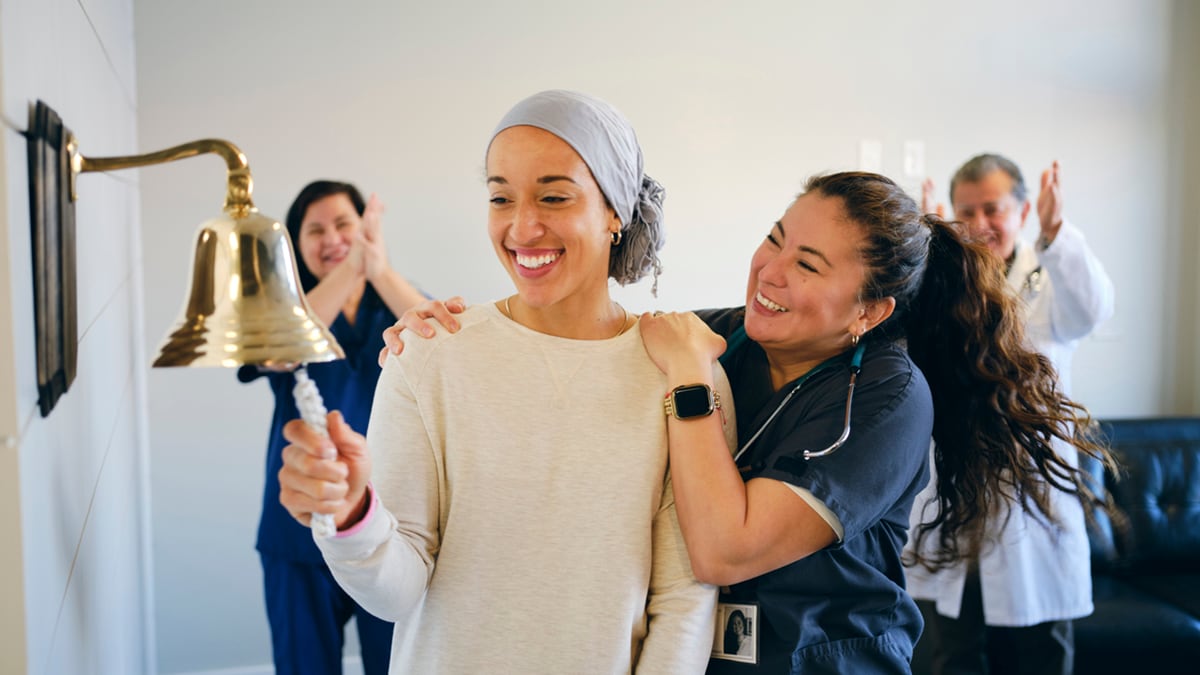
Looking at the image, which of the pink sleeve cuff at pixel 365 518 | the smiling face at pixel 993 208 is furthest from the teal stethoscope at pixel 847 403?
the smiling face at pixel 993 208

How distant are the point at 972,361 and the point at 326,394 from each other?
1513 mm

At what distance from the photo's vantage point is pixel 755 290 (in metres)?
1.51

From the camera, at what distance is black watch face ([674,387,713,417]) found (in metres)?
1.28

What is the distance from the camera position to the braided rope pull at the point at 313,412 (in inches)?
30.1

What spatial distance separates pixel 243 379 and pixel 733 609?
5.01 feet

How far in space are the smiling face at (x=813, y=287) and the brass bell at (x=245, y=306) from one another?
82 cm

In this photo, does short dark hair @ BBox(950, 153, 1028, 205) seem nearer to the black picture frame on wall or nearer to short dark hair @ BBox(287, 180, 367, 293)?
short dark hair @ BBox(287, 180, 367, 293)

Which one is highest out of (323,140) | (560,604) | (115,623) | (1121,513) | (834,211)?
(323,140)

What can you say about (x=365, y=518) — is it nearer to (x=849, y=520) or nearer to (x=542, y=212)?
(x=542, y=212)

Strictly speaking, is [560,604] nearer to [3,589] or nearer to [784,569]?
[784,569]

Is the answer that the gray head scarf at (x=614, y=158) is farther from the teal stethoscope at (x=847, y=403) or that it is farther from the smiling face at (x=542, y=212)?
the teal stethoscope at (x=847, y=403)

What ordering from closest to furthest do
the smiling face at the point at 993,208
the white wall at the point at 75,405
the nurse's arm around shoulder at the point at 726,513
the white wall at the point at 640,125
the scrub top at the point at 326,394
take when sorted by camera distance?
the white wall at the point at 75,405, the nurse's arm around shoulder at the point at 726,513, the scrub top at the point at 326,394, the smiling face at the point at 993,208, the white wall at the point at 640,125

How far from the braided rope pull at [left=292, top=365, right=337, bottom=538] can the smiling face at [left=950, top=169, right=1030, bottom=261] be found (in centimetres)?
220

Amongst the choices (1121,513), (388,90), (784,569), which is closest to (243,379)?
(388,90)
